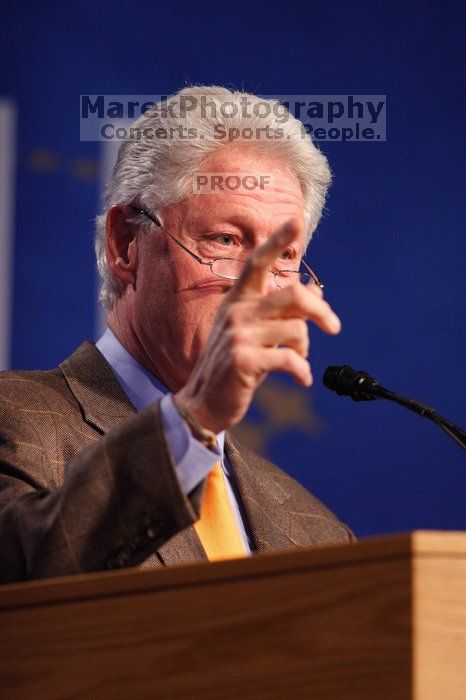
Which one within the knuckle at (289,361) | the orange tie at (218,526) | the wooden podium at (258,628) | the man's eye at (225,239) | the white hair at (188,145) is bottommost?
the orange tie at (218,526)

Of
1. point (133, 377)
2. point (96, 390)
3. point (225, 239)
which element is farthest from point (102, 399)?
point (225, 239)

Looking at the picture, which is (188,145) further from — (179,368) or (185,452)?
(185,452)

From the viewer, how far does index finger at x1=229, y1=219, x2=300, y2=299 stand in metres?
0.99

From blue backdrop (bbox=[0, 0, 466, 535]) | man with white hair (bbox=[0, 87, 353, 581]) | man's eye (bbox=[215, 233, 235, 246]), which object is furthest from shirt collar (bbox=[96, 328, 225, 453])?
blue backdrop (bbox=[0, 0, 466, 535])

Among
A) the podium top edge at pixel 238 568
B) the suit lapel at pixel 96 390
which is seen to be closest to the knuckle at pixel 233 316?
the podium top edge at pixel 238 568


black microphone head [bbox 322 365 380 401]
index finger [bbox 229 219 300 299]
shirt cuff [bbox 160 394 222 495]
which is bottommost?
shirt cuff [bbox 160 394 222 495]

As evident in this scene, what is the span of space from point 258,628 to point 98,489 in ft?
0.87

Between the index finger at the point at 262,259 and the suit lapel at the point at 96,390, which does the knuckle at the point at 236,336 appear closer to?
the index finger at the point at 262,259

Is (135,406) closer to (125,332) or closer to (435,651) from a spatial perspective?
(125,332)

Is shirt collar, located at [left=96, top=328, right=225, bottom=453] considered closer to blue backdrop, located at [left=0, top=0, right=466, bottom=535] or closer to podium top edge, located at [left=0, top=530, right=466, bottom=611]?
blue backdrop, located at [left=0, top=0, right=466, bottom=535]

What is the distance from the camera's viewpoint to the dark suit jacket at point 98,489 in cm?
101

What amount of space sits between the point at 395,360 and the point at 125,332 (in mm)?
725

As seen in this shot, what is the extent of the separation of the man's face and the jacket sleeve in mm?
685

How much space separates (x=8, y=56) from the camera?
90.8 inches
